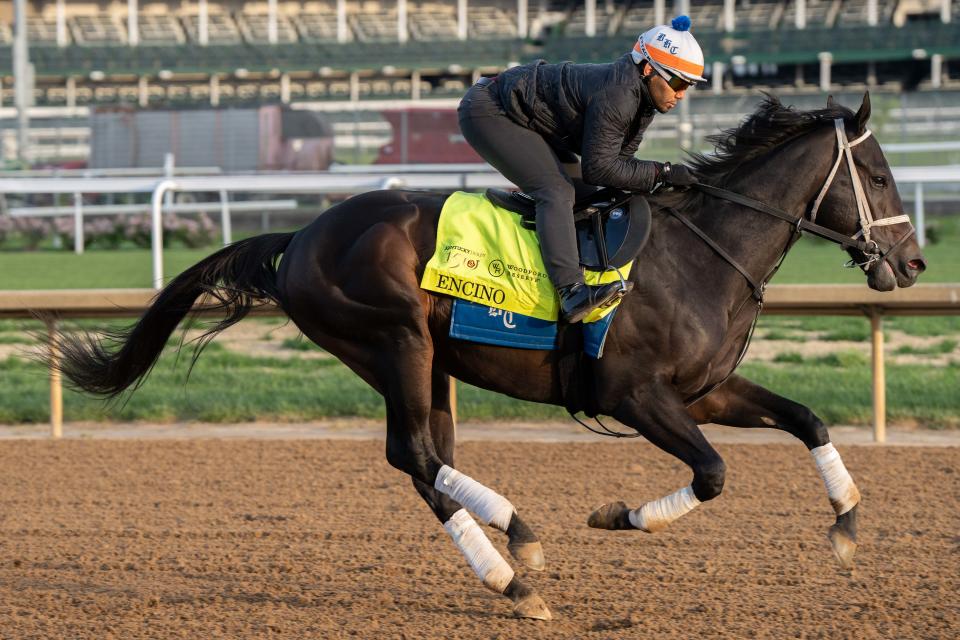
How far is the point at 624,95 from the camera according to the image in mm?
4371

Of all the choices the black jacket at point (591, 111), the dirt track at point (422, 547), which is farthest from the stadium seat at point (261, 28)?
the black jacket at point (591, 111)

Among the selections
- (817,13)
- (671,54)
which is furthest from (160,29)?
(671,54)

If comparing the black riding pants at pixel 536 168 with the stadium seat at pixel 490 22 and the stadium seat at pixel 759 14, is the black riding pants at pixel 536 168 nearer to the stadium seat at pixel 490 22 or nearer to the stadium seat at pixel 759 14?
the stadium seat at pixel 759 14

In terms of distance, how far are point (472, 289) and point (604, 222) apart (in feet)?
1.71

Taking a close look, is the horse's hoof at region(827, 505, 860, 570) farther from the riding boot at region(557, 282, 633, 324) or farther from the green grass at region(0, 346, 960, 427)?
the green grass at region(0, 346, 960, 427)

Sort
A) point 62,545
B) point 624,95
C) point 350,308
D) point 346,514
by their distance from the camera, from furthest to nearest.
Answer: point 346,514
point 62,545
point 350,308
point 624,95

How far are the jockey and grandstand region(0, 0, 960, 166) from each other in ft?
107

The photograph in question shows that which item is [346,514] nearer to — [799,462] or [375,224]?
[375,224]

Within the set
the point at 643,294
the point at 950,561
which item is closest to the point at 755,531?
the point at 950,561

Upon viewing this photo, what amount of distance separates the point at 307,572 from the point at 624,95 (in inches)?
83.1

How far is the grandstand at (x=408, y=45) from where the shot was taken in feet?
129

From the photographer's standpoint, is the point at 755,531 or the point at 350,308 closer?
the point at 350,308

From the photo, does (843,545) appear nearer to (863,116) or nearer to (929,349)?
(863,116)

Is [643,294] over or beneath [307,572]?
over
